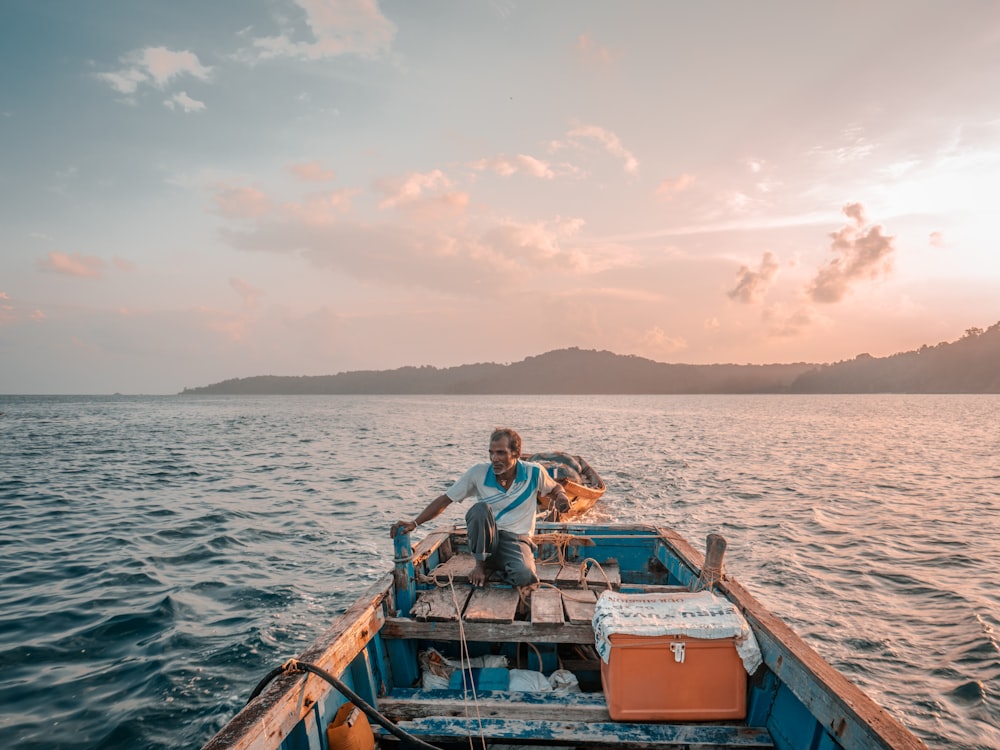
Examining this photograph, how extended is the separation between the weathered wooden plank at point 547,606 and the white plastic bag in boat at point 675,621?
491mm

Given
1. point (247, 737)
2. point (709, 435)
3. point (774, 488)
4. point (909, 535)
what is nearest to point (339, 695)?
point (247, 737)

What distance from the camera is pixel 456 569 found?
6.67 metres

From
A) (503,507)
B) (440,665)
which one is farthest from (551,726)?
(503,507)

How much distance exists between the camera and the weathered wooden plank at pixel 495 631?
15.7ft

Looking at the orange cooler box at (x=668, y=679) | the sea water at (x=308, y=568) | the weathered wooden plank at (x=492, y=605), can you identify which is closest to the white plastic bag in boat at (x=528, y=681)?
the weathered wooden plank at (x=492, y=605)

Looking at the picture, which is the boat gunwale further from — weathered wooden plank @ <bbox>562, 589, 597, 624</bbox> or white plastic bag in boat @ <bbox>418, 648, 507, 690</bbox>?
white plastic bag in boat @ <bbox>418, 648, 507, 690</bbox>

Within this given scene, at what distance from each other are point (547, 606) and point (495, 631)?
621 mm

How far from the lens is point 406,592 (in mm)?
5410

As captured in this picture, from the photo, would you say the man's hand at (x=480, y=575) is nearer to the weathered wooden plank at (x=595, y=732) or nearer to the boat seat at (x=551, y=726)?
the boat seat at (x=551, y=726)

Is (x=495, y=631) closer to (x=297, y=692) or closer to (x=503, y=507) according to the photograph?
(x=503, y=507)

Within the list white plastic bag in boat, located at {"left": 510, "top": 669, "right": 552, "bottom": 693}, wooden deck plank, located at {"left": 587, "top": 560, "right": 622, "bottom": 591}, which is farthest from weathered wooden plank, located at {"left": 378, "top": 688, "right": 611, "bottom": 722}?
wooden deck plank, located at {"left": 587, "top": 560, "right": 622, "bottom": 591}

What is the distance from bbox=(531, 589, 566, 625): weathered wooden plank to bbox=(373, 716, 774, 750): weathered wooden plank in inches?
34.7

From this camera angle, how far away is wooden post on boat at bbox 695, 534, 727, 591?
17.0ft

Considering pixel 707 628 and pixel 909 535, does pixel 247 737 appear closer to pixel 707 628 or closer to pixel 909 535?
pixel 707 628
